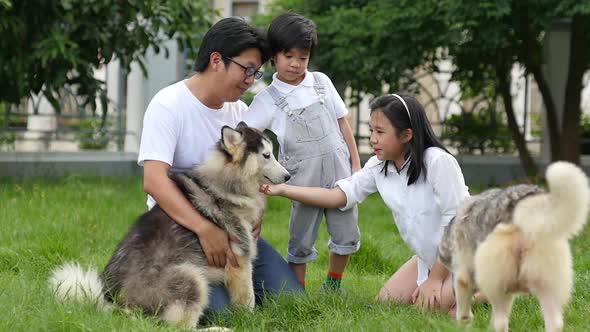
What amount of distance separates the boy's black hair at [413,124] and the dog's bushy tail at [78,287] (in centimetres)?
183

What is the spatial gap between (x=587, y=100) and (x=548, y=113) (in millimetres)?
1524

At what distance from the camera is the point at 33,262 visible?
214 inches

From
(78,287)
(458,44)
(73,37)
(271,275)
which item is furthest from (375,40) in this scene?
(78,287)

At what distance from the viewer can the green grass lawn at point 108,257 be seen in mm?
3834

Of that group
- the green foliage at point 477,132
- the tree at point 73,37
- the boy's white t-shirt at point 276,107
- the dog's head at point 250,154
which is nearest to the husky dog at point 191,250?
the dog's head at point 250,154

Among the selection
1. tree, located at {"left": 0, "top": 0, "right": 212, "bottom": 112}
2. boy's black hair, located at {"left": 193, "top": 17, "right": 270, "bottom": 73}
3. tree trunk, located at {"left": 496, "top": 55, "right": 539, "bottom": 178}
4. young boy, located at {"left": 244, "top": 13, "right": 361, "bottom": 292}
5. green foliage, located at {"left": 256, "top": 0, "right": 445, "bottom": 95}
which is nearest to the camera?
boy's black hair, located at {"left": 193, "top": 17, "right": 270, "bottom": 73}

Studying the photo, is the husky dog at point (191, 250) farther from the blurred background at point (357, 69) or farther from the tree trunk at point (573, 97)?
the tree trunk at point (573, 97)

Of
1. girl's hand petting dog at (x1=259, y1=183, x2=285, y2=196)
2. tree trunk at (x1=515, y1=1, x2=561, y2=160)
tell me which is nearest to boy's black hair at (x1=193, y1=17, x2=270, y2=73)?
girl's hand petting dog at (x1=259, y1=183, x2=285, y2=196)

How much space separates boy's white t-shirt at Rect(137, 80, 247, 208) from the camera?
14.1 ft

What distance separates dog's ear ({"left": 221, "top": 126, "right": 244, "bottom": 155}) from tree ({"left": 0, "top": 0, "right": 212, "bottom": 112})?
156 inches

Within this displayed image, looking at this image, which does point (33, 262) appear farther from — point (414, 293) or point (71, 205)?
point (414, 293)

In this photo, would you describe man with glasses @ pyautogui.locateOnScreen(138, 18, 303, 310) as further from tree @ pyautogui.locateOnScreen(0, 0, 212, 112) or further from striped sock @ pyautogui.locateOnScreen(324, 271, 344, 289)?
tree @ pyautogui.locateOnScreen(0, 0, 212, 112)

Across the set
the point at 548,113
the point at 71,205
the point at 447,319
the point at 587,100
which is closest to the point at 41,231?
the point at 71,205

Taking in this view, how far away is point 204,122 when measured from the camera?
4.55 meters
